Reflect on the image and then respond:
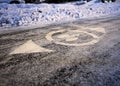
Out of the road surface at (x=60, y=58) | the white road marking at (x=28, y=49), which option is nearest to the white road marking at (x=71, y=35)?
the road surface at (x=60, y=58)

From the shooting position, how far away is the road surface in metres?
2.80

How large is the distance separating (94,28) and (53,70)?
3.30 m

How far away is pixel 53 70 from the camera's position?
3.06 m

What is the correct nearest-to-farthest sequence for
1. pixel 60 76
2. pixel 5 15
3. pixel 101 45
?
pixel 60 76
pixel 101 45
pixel 5 15

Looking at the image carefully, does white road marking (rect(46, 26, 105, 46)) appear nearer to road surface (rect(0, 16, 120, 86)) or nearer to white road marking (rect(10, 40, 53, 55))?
road surface (rect(0, 16, 120, 86))

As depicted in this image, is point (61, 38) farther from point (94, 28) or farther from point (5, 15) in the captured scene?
point (5, 15)

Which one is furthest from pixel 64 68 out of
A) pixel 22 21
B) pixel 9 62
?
A: pixel 22 21

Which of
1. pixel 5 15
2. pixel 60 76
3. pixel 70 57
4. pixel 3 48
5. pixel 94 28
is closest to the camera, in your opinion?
pixel 60 76

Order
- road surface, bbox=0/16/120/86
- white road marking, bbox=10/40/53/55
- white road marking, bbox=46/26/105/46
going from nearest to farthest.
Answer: road surface, bbox=0/16/120/86 < white road marking, bbox=10/40/53/55 < white road marking, bbox=46/26/105/46

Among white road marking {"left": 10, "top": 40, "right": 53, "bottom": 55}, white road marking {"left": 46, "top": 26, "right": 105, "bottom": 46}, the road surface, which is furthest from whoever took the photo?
white road marking {"left": 46, "top": 26, "right": 105, "bottom": 46}

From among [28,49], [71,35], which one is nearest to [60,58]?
[28,49]

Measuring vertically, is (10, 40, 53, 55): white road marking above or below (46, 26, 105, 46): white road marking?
below

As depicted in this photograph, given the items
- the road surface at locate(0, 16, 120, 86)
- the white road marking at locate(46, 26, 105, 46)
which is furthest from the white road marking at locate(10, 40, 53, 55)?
the white road marking at locate(46, 26, 105, 46)

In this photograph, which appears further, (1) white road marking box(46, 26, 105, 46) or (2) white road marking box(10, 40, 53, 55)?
(1) white road marking box(46, 26, 105, 46)
